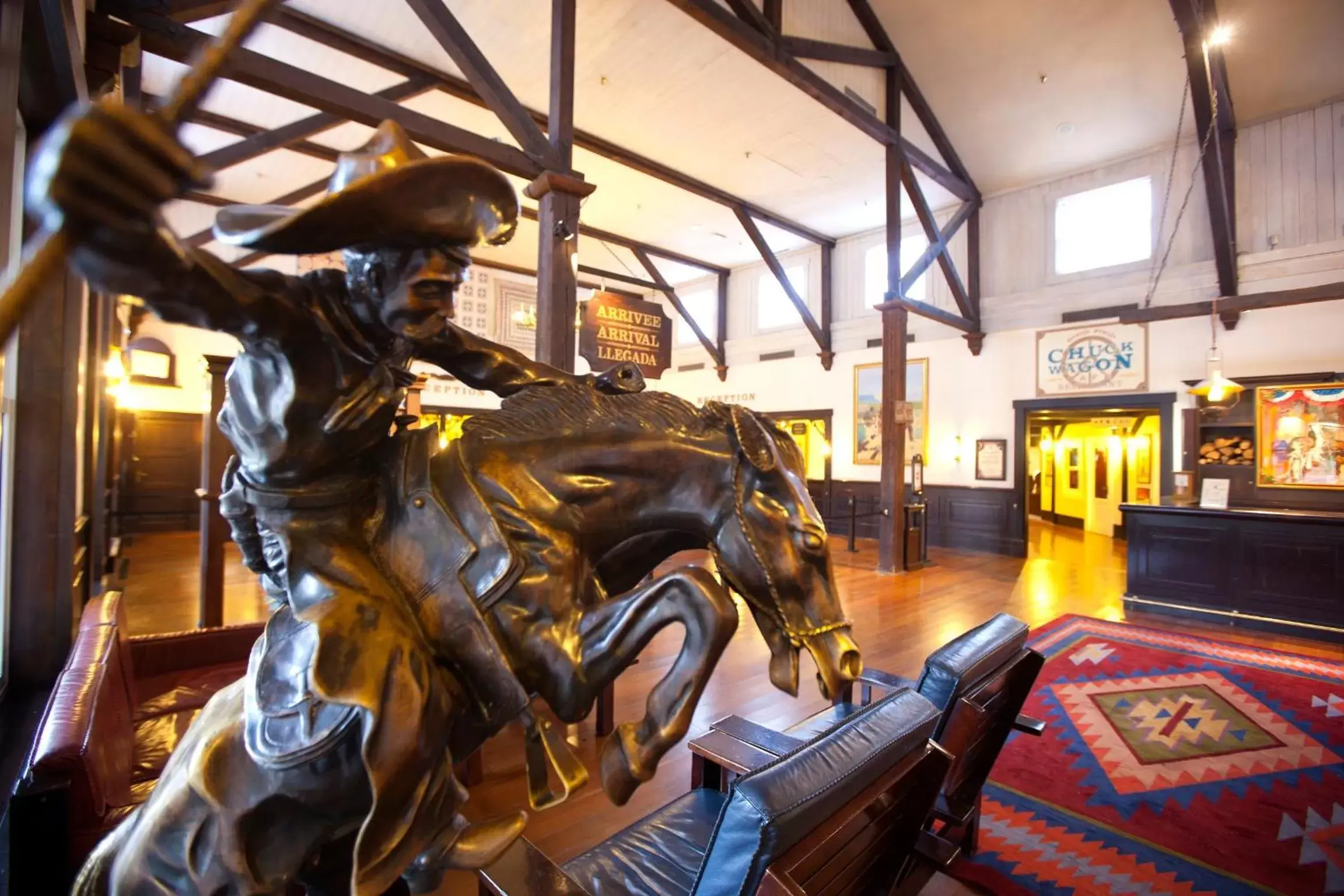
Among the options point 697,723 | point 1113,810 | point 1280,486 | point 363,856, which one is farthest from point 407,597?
point 1280,486

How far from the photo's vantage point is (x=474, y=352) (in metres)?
A: 1.03

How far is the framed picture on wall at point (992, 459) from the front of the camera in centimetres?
875

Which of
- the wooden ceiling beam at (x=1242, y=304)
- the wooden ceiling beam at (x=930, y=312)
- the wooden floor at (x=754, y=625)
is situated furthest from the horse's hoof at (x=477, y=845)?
the wooden ceiling beam at (x=1242, y=304)

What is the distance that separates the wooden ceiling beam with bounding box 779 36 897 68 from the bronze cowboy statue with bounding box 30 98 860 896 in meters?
6.38

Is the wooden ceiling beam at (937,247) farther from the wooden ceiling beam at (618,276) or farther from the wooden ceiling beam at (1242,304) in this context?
the wooden ceiling beam at (618,276)

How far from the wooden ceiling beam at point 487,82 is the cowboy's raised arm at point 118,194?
3.66 m

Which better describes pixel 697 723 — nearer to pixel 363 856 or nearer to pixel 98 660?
pixel 98 660

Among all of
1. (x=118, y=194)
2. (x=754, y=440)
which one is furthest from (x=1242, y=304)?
(x=118, y=194)

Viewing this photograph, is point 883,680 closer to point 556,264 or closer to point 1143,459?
point 556,264

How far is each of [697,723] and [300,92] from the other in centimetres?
410

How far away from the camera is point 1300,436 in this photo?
19.0 feet

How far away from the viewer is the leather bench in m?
1.16

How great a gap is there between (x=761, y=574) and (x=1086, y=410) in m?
9.03

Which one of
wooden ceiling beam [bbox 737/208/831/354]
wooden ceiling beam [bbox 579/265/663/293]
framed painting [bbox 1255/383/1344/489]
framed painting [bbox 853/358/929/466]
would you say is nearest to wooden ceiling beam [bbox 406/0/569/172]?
wooden ceiling beam [bbox 737/208/831/354]
